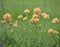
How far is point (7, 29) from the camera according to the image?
3371 millimetres

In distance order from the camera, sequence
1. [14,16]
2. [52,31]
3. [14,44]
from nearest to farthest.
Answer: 1. [52,31]
2. [14,44]
3. [14,16]

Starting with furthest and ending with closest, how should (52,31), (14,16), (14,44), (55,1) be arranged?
(55,1) → (14,16) → (14,44) → (52,31)

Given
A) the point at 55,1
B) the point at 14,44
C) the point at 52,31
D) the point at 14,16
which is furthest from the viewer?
the point at 55,1

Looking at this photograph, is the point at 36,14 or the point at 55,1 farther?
the point at 55,1

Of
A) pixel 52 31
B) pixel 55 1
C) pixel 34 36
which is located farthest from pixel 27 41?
pixel 55 1

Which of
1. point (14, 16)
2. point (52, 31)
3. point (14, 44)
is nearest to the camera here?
point (52, 31)

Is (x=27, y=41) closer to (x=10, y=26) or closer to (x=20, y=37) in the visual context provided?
(x=20, y=37)

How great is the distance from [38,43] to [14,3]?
1.77 meters

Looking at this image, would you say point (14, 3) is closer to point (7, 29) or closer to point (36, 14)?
point (7, 29)

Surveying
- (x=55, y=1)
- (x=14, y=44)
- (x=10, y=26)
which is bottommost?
(x=14, y=44)

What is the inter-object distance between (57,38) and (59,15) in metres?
1.12

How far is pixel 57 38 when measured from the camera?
124 inches

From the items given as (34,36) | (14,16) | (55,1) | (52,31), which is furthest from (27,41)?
(55,1)

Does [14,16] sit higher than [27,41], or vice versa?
[14,16]
